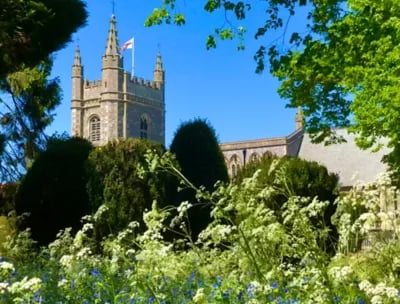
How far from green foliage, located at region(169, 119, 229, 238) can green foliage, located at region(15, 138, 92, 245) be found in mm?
1854

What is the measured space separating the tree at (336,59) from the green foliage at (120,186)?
2852mm

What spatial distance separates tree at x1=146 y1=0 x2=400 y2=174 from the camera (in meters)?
9.39

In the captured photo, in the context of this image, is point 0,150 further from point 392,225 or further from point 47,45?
point 392,225

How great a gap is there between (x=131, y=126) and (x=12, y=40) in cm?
7416

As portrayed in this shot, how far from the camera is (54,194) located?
468 inches

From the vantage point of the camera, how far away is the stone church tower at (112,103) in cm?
8256

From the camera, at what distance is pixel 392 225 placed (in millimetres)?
4117

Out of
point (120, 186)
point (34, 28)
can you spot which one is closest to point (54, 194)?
point (120, 186)

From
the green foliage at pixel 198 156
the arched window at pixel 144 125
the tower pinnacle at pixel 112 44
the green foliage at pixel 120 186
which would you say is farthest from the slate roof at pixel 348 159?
the tower pinnacle at pixel 112 44

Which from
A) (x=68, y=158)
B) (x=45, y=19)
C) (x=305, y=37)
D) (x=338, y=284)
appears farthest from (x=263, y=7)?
(x=338, y=284)

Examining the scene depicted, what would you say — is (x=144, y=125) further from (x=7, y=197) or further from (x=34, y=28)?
(x=34, y=28)

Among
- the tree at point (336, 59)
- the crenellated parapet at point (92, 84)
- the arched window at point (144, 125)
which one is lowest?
the tree at point (336, 59)

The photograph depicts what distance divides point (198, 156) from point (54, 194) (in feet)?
9.59

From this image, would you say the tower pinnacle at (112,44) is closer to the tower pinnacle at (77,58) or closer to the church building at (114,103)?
the church building at (114,103)
